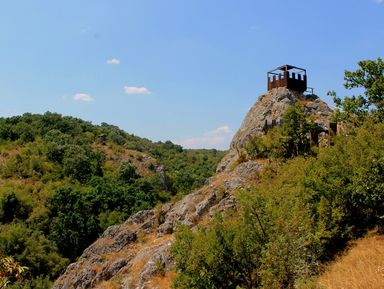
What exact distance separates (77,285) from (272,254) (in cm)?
1974

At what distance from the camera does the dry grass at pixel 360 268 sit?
1054 cm

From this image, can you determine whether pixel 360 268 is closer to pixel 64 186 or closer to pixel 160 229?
pixel 160 229

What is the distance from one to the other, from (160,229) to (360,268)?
70.6 ft

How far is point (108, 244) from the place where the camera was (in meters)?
33.7

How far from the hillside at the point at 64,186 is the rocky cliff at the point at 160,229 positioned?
19.2 meters

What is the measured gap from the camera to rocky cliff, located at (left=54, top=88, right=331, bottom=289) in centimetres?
2786

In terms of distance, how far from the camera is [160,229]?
107ft

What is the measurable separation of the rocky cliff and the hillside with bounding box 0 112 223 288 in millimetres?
19158

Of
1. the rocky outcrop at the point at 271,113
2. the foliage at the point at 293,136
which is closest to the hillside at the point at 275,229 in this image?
the foliage at the point at 293,136

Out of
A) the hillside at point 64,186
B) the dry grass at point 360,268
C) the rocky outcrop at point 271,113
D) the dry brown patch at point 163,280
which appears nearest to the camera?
the dry grass at point 360,268

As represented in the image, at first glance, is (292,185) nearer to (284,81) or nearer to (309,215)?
(309,215)

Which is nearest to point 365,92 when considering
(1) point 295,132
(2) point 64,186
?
(1) point 295,132

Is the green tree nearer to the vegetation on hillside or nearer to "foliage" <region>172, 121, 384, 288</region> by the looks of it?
the vegetation on hillside

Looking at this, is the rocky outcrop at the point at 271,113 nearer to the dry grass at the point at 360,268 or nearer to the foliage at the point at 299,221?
the foliage at the point at 299,221
